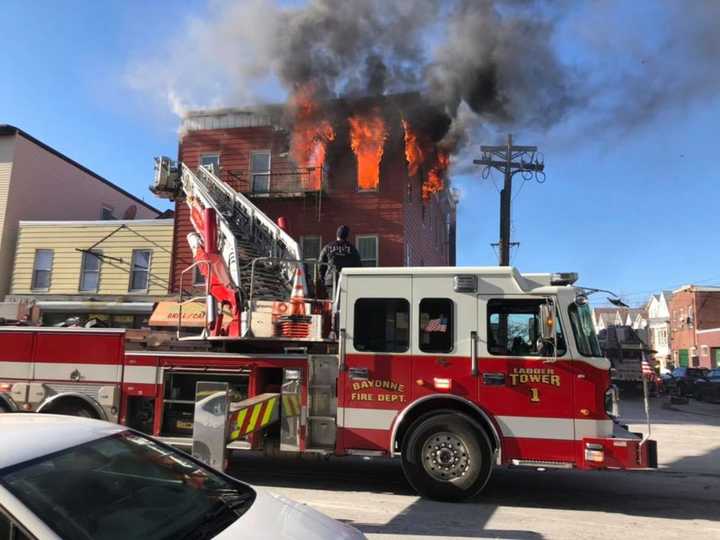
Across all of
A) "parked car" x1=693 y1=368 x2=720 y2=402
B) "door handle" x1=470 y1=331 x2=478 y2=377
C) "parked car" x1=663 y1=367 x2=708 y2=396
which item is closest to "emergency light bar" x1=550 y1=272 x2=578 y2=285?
"door handle" x1=470 y1=331 x2=478 y2=377

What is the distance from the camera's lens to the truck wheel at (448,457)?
247 inches

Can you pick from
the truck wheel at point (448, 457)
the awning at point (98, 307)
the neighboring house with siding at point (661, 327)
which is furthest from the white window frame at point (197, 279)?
the neighboring house with siding at point (661, 327)

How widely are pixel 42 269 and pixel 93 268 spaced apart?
1.95 meters

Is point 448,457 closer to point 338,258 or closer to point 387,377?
point 387,377

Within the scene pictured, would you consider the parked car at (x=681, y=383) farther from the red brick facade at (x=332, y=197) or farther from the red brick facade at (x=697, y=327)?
the red brick facade at (x=697, y=327)

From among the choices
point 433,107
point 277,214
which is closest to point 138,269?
point 277,214

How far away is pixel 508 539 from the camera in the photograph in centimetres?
510

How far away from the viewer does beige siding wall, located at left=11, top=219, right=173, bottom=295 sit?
1897cm

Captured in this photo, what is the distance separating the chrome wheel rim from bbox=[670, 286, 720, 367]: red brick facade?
43235 mm

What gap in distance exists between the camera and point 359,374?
6.75 metres

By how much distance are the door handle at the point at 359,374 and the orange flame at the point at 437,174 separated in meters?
12.0

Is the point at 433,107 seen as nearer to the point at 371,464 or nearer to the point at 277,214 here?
the point at 277,214

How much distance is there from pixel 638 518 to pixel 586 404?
4.07 feet

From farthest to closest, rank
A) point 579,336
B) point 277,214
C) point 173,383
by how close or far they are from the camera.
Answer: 1. point 277,214
2. point 173,383
3. point 579,336
